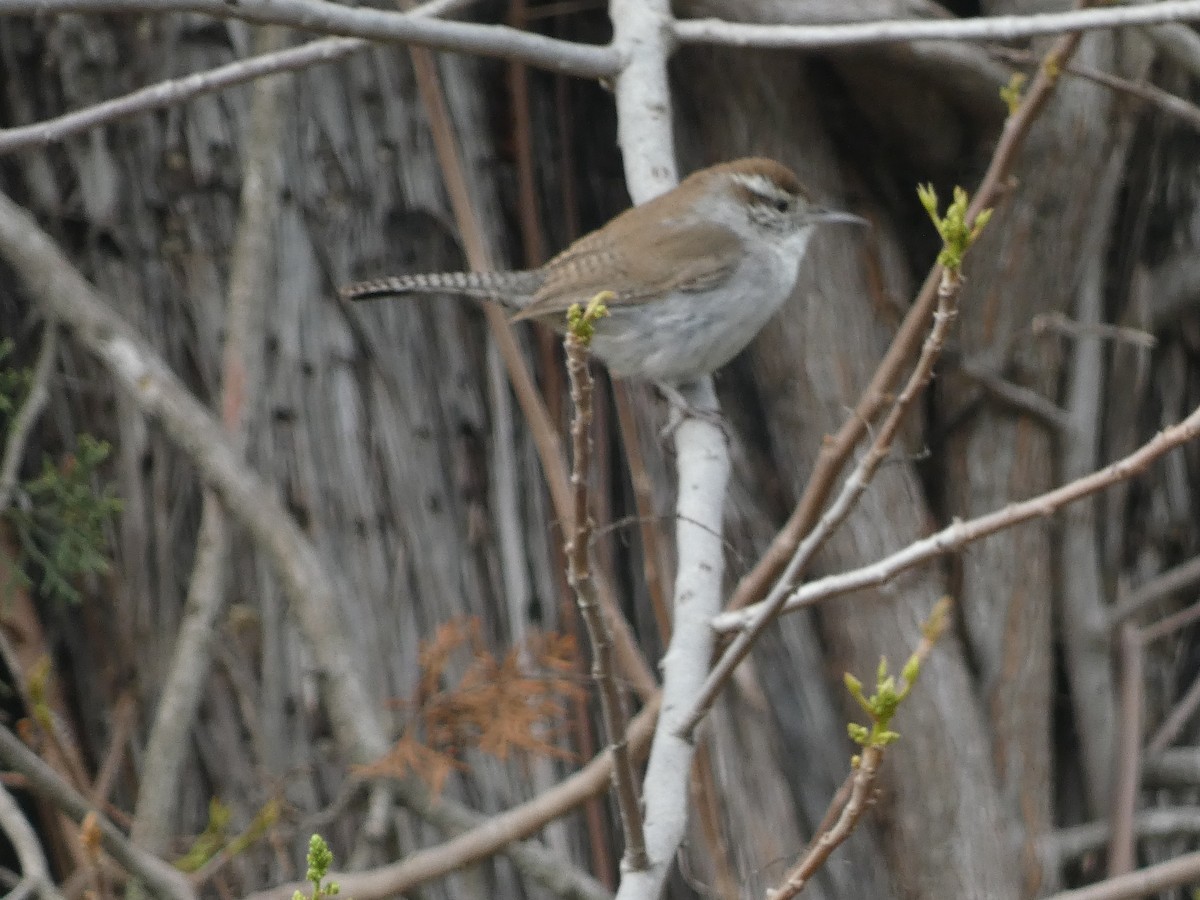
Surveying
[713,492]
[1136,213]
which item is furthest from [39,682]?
[1136,213]

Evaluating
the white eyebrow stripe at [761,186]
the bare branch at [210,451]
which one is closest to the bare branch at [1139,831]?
the white eyebrow stripe at [761,186]

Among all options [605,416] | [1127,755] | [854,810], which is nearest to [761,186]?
[605,416]

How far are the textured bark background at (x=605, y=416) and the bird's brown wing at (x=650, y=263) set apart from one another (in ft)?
1.20

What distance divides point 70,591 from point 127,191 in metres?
0.94

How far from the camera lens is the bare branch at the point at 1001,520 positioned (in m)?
1.62

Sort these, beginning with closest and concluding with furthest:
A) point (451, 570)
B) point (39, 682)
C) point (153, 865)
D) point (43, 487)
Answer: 1. point (39, 682)
2. point (153, 865)
3. point (43, 487)
4. point (451, 570)

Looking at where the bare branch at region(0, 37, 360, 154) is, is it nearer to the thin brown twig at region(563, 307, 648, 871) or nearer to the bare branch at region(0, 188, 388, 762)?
the bare branch at region(0, 188, 388, 762)

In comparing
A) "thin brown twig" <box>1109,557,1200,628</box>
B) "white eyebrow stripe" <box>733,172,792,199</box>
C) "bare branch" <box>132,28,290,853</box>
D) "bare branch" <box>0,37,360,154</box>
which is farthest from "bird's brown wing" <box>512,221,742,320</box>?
"thin brown twig" <box>1109,557,1200,628</box>

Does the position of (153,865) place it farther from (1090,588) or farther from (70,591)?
(1090,588)

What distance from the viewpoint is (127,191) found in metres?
3.61

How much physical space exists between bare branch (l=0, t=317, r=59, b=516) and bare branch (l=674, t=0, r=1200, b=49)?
155 cm

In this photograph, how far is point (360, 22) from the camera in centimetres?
→ 230

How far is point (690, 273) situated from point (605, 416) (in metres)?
0.53

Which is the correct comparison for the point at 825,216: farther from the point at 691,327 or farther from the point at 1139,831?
the point at 1139,831
